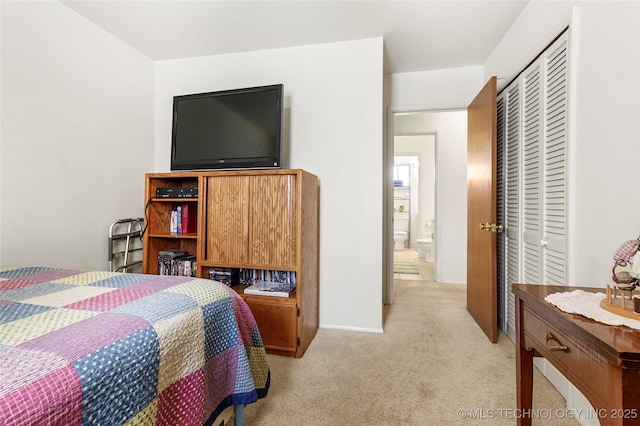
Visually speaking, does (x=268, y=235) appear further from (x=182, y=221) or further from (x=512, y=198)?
(x=512, y=198)

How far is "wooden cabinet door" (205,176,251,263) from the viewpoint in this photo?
2.19 metres

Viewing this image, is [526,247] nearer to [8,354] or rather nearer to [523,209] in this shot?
[523,209]

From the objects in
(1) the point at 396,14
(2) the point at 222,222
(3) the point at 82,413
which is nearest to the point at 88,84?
(2) the point at 222,222

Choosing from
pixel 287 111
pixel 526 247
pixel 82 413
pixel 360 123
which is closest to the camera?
pixel 82 413

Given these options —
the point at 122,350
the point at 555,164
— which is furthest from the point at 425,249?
the point at 122,350

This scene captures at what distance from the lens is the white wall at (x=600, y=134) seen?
1.17 meters

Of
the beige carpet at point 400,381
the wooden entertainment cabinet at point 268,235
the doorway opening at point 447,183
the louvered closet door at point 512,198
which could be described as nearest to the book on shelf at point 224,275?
the wooden entertainment cabinet at point 268,235

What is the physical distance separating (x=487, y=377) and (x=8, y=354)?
2158 mm

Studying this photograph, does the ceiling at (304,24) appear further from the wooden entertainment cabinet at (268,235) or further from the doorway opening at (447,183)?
the doorway opening at (447,183)

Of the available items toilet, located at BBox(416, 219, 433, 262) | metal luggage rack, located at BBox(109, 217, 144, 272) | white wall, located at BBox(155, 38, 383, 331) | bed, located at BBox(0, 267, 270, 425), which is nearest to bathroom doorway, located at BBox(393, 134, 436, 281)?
toilet, located at BBox(416, 219, 433, 262)

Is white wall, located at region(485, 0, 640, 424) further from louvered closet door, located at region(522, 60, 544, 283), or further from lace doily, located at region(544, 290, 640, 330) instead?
lace doily, located at region(544, 290, 640, 330)

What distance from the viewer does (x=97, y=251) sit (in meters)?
2.38

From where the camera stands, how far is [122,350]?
2.27 ft

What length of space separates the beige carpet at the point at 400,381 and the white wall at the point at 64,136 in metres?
1.74
